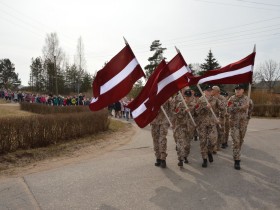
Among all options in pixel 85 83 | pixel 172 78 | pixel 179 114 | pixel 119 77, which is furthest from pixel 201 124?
pixel 85 83

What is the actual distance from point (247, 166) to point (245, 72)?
2390 mm

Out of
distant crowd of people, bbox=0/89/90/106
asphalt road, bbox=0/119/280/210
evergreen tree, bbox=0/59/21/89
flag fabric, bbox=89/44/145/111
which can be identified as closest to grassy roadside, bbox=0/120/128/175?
asphalt road, bbox=0/119/280/210

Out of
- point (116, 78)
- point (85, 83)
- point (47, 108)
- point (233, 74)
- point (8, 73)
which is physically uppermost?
point (8, 73)

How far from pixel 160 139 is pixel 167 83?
60.0 inches

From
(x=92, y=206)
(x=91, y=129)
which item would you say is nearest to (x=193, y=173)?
(x=92, y=206)

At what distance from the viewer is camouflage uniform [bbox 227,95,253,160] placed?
714 cm

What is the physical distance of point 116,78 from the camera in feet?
21.6

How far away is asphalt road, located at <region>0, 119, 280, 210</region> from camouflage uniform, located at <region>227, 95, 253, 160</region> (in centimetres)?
57

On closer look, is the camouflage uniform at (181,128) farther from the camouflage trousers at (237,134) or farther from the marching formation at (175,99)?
the camouflage trousers at (237,134)

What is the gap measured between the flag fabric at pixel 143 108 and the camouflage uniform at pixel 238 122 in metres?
2.20

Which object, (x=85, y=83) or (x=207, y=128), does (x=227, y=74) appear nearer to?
(x=207, y=128)

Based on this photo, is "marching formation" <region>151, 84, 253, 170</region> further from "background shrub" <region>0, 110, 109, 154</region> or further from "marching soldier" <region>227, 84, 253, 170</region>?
"background shrub" <region>0, 110, 109, 154</region>

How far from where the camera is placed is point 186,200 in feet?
16.5

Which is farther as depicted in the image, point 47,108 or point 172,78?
point 47,108
